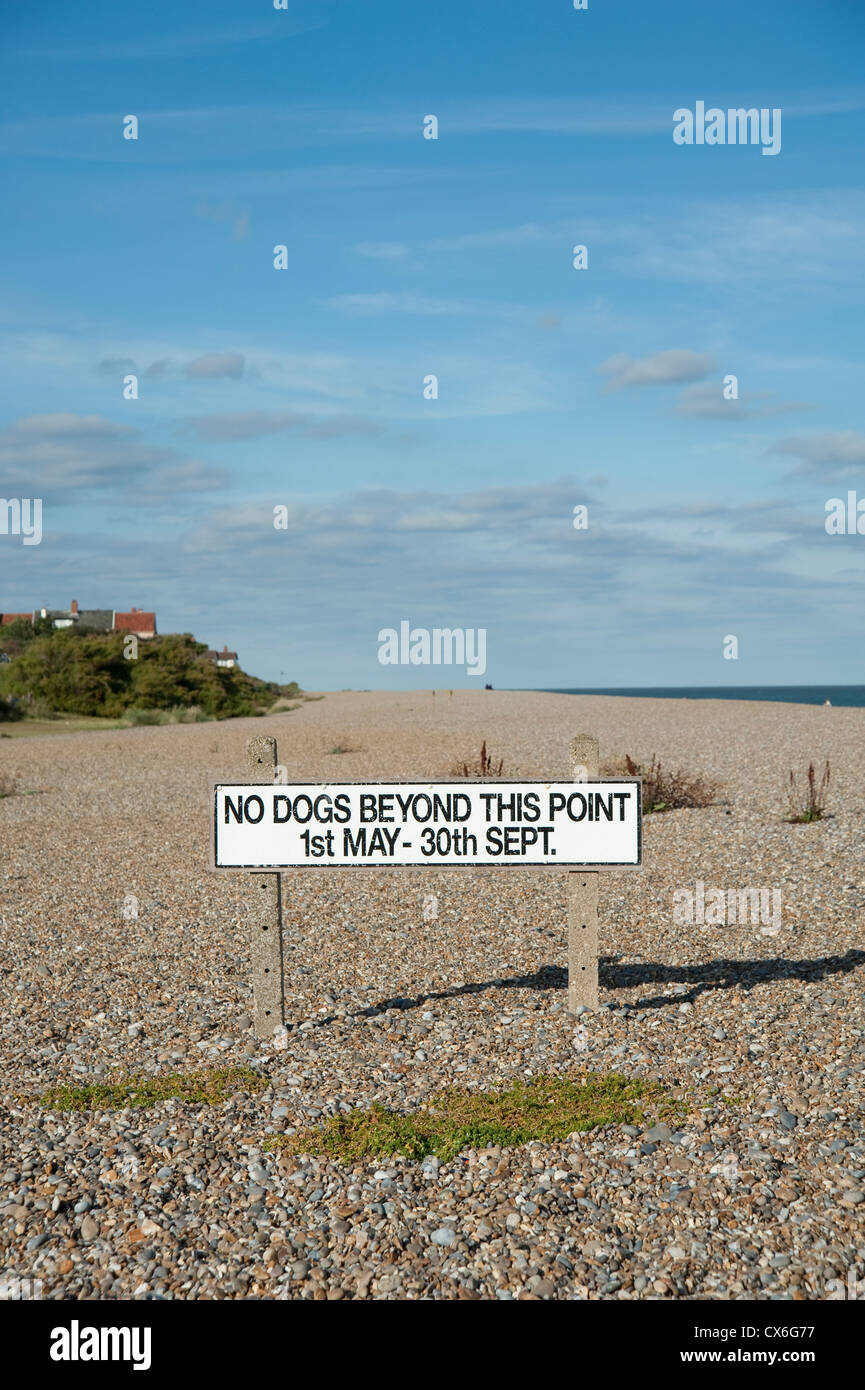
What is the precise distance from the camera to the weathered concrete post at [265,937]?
5832 mm

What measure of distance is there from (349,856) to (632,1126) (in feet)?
7.08

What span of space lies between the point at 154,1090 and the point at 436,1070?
4.53 ft

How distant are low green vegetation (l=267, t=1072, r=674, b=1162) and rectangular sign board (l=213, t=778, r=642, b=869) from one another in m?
1.31

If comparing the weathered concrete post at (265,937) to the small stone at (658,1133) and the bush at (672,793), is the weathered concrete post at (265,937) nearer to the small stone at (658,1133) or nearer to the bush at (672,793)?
the small stone at (658,1133)

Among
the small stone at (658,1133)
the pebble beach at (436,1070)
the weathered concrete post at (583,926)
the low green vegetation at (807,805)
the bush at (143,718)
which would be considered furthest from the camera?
the bush at (143,718)

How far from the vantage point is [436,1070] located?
17.2 feet

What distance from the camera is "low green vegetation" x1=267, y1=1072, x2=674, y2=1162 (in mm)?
4336

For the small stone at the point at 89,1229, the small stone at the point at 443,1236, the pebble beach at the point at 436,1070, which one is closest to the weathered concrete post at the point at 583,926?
the pebble beach at the point at 436,1070

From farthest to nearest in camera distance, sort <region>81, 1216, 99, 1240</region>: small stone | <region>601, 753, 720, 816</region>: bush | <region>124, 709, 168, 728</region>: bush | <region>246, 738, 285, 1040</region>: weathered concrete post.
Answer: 1. <region>124, 709, 168, 728</region>: bush
2. <region>601, 753, 720, 816</region>: bush
3. <region>246, 738, 285, 1040</region>: weathered concrete post
4. <region>81, 1216, 99, 1240</region>: small stone

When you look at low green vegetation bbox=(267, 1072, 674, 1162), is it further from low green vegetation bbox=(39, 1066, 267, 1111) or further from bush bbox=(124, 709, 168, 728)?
bush bbox=(124, 709, 168, 728)

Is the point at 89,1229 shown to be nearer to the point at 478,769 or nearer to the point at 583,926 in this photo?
the point at 583,926

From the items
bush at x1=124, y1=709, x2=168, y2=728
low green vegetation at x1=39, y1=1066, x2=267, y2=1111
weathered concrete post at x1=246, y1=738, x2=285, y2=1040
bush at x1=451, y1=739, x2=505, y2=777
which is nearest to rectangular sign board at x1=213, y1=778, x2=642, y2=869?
weathered concrete post at x1=246, y1=738, x2=285, y2=1040

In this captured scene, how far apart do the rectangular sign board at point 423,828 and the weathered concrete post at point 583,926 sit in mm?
183
